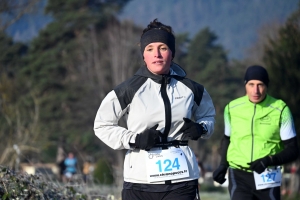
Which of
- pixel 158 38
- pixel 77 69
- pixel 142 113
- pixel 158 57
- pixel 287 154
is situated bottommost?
pixel 287 154

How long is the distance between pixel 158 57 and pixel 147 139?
647 millimetres

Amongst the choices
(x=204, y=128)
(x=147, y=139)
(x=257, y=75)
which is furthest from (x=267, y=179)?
(x=147, y=139)

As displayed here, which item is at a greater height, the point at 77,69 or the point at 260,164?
the point at 77,69

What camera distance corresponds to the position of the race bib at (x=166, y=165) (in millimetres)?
5371

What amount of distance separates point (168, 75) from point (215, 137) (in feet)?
179

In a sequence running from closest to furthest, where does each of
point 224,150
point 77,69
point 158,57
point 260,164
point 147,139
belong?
1. point 147,139
2. point 158,57
3. point 260,164
4. point 224,150
5. point 77,69

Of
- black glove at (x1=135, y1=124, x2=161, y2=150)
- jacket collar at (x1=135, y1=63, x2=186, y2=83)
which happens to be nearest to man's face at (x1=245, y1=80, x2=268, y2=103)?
jacket collar at (x1=135, y1=63, x2=186, y2=83)

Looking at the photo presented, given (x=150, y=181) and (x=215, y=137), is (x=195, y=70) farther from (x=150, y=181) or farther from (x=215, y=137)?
(x=150, y=181)

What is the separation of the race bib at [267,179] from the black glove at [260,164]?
103mm

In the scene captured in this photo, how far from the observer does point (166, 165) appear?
538 cm

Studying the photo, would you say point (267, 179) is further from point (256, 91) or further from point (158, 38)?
point (158, 38)

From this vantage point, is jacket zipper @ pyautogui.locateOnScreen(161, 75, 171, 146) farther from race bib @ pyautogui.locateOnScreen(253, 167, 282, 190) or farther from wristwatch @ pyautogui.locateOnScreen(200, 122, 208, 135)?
race bib @ pyautogui.locateOnScreen(253, 167, 282, 190)

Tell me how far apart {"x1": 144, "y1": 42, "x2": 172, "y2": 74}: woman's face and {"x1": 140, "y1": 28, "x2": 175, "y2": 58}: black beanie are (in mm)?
33

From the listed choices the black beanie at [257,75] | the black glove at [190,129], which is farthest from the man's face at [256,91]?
the black glove at [190,129]
